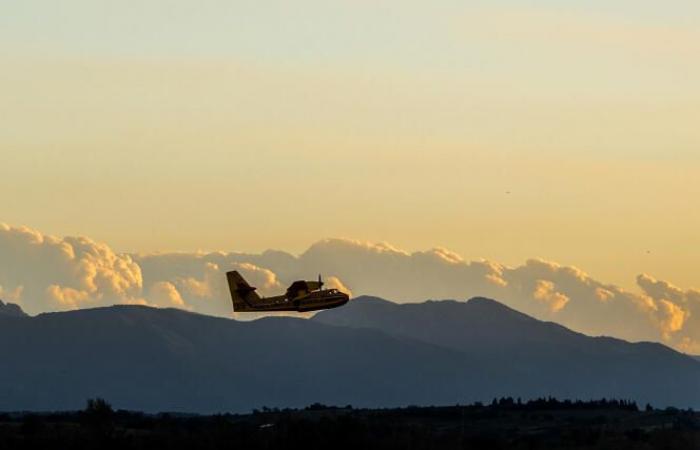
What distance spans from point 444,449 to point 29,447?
132 ft

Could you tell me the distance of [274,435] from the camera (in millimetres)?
199125

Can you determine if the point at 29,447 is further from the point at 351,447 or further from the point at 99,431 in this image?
the point at 351,447

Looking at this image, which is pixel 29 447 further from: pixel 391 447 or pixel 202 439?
pixel 391 447

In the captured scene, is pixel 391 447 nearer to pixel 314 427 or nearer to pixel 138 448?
pixel 314 427

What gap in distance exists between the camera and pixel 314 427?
197250 millimetres

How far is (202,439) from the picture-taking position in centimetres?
19300

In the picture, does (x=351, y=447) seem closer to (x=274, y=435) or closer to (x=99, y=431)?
(x=274, y=435)

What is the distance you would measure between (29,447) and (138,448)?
10047 millimetres

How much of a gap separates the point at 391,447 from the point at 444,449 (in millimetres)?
7292

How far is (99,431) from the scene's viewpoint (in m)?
193

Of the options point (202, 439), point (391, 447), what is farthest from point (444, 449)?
point (202, 439)

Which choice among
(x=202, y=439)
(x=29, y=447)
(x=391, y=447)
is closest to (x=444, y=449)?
(x=391, y=447)

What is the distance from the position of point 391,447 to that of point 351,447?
14.9 ft

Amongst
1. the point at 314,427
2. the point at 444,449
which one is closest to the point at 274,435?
the point at 314,427
